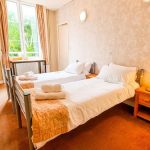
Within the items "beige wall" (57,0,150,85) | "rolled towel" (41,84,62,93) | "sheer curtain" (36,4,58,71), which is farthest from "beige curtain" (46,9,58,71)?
"rolled towel" (41,84,62,93)

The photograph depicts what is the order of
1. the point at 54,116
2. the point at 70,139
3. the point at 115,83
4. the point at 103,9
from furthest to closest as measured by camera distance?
the point at 103,9 < the point at 115,83 < the point at 70,139 < the point at 54,116

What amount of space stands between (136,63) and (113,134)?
1425mm

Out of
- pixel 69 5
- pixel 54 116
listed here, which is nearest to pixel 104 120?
pixel 54 116

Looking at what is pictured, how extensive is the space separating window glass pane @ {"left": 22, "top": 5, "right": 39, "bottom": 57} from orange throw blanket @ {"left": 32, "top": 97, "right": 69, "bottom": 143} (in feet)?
12.4

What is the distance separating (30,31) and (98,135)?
4.27 metres

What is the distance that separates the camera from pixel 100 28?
313 cm

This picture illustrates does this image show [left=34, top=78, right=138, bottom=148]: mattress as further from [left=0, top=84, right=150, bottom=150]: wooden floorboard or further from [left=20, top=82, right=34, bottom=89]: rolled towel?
[left=20, top=82, right=34, bottom=89]: rolled towel

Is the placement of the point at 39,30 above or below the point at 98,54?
above

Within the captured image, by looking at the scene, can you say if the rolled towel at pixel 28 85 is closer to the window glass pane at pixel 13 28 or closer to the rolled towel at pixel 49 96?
the rolled towel at pixel 49 96

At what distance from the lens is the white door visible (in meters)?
4.48

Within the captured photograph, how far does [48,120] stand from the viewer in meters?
1.28

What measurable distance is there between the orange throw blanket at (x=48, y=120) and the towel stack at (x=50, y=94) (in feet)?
0.48

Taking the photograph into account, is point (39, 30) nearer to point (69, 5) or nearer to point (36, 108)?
point (69, 5)

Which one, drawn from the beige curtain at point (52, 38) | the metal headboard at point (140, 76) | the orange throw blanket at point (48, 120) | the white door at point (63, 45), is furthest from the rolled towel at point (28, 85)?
the beige curtain at point (52, 38)
